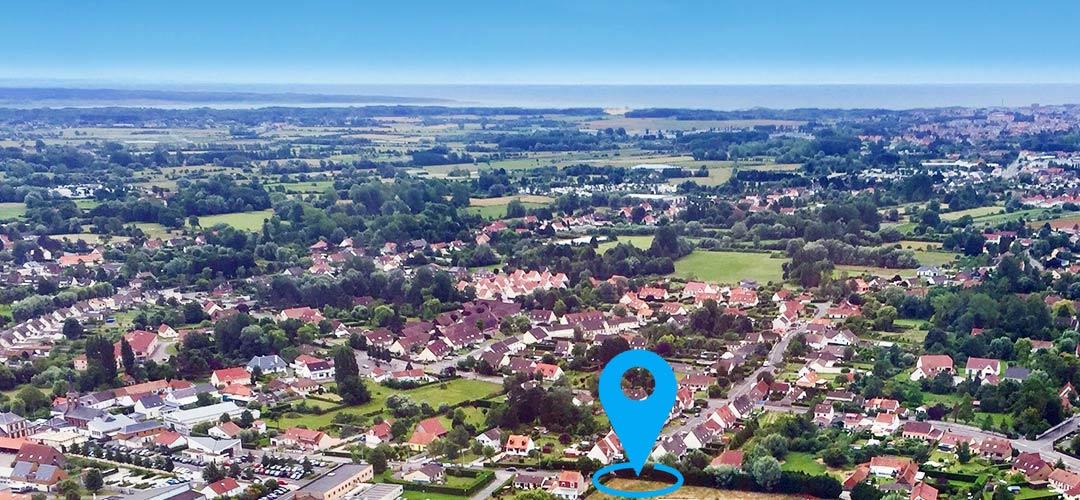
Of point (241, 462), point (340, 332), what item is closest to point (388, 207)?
point (340, 332)

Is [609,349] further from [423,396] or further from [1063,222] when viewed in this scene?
[1063,222]

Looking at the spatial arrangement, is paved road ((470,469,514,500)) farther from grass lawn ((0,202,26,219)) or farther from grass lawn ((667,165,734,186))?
grass lawn ((667,165,734,186))

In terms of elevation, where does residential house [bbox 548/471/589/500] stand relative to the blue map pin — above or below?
below

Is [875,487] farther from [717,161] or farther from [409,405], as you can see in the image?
[717,161]

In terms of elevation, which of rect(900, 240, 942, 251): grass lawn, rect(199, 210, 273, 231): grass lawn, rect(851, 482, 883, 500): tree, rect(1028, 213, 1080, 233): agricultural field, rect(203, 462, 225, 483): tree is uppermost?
rect(1028, 213, 1080, 233): agricultural field

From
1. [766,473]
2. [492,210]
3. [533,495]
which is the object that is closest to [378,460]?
[533,495]

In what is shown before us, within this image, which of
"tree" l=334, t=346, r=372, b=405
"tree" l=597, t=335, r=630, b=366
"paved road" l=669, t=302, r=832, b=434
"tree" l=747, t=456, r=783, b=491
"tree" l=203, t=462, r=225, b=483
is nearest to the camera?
"tree" l=747, t=456, r=783, b=491

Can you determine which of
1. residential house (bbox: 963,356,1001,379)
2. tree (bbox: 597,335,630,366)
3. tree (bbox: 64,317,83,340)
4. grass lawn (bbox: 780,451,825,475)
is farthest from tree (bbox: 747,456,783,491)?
tree (bbox: 64,317,83,340)

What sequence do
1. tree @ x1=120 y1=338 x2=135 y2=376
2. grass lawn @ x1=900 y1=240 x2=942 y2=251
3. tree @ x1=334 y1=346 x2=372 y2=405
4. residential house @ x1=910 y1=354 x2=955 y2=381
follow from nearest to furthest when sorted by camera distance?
tree @ x1=334 y1=346 x2=372 y2=405, residential house @ x1=910 y1=354 x2=955 y2=381, tree @ x1=120 y1=338 x2=135 y2=376, grass lawn @ x1=900 y1=240 x2=942 y2=251
